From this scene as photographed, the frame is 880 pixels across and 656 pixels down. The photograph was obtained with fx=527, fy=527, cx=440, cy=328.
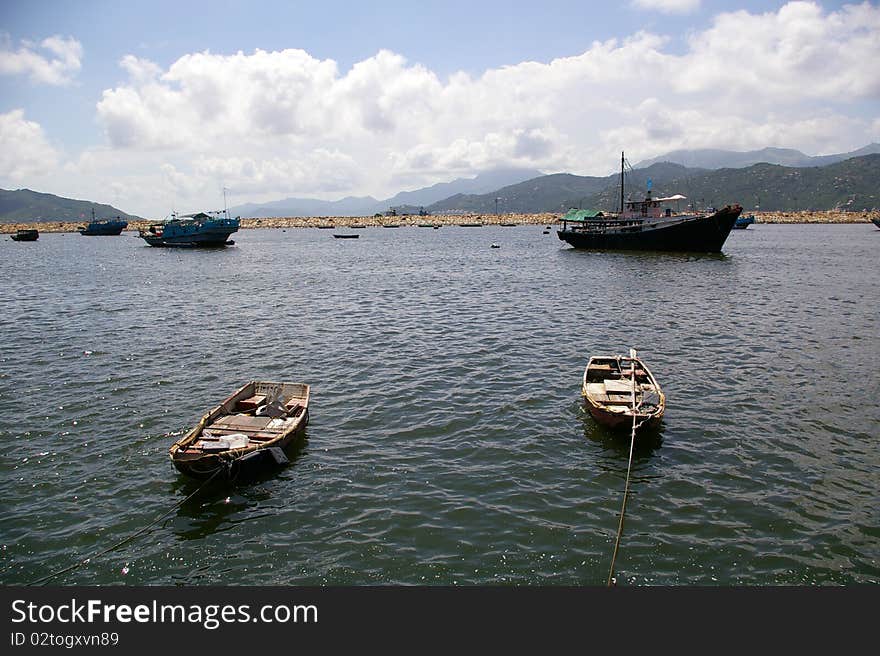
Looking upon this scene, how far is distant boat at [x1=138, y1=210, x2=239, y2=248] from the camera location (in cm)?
9944

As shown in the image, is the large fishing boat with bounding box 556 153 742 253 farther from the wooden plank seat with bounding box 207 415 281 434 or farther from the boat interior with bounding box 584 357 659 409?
the wooden plank seat with bounding box 207 415 281 434

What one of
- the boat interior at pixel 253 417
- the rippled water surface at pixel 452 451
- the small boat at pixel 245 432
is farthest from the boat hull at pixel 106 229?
the small boat at pixel 245 432

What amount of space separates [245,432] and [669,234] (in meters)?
73.6

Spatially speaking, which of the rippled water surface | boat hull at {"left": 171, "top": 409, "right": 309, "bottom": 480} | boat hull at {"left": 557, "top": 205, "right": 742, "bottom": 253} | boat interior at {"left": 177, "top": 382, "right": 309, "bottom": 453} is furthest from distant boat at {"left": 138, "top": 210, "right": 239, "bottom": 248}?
boat hull at {"left": 171, "top": 409, "right": 309, "bottom": 480}

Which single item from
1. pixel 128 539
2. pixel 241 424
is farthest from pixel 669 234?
pixel 128 539

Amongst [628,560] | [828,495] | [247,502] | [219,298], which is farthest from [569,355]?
[219,298]

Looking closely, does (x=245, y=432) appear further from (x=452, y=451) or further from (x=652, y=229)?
(x=652, y=229)

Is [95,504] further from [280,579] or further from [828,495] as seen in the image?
[828,495]

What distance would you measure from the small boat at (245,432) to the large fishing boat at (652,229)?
68.8 m

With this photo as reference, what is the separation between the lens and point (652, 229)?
76.8 meters

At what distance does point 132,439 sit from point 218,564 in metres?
7.55

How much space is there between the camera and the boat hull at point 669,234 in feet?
237

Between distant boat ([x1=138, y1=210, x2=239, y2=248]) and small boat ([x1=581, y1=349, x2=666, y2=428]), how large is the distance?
306 feet

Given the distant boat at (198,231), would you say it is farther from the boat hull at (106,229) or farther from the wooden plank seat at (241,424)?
the wooden plank seat at (241,424)
